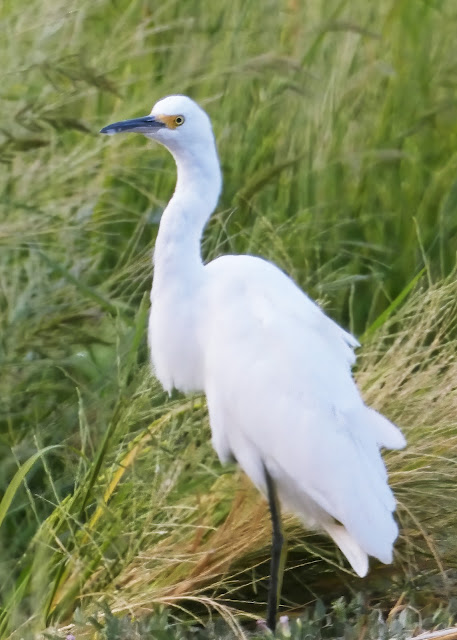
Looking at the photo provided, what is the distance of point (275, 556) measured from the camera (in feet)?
5.02

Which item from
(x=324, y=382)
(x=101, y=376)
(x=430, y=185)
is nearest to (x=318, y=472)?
(x=324, y=382)

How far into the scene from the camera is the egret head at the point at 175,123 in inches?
61.1

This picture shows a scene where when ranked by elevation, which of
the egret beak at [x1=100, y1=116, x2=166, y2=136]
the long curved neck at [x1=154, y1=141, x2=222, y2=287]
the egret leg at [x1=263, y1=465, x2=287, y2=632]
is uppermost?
the egret beak at [x1=100, y1=116, x2=166, y2=136]

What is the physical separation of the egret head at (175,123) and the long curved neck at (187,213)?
2 centimetres

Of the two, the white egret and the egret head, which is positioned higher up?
the egret head

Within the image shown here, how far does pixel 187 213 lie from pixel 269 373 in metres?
0.25

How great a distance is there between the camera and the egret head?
5.09 ft

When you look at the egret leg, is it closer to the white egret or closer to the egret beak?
the white egret

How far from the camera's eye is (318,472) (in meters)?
1.49

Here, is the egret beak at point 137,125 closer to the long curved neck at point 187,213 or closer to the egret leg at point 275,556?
the long curved neck at point 187,213

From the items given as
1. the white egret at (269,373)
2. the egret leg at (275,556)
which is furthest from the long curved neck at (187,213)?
the egret leg at (275,556)

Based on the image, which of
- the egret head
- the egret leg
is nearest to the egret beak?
the egret head

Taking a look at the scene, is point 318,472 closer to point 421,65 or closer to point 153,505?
point 153,505

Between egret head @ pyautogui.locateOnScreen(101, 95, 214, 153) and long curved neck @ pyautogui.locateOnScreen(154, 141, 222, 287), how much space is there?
0.07 feet
